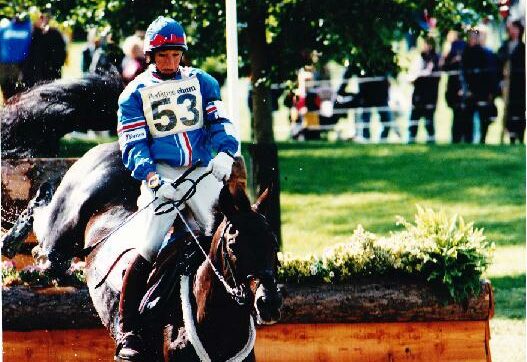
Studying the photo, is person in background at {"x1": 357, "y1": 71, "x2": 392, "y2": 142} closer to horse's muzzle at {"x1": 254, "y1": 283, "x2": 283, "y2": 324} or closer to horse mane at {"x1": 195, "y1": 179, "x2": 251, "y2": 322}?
horse mane at {"x1": 195, "y1": 179, "x2": 251, "y2": 322}

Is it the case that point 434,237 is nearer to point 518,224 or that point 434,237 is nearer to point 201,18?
point 201,18

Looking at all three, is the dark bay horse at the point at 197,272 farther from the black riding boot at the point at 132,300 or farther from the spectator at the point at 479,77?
the spectator at the point at 479,77

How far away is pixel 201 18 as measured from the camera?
38.6ft

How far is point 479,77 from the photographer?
18656 mm

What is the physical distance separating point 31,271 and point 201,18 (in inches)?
143

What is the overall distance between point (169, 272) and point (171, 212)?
1.19 feet

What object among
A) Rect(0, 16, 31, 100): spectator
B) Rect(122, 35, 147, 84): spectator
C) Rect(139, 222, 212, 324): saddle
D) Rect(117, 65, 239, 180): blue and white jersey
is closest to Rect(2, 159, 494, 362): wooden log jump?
Rect(139, 222, 212, 324): saddle

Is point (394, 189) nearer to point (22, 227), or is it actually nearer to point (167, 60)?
point (22, 227)

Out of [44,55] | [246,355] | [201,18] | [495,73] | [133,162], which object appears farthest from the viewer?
[495,73]

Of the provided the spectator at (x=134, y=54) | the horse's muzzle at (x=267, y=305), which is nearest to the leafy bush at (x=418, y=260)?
the horse's muzzle at (x=267, y=305)

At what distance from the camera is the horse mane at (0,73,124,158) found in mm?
9828

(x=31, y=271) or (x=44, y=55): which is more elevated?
(x=44, y=55)

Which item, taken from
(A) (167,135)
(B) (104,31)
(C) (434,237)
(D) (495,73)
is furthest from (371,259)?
(D) (495,73)

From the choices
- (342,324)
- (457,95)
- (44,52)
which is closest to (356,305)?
(342,324)
